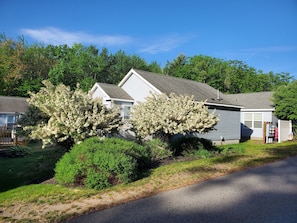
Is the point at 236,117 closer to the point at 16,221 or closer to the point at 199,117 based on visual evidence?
the point at 199,117

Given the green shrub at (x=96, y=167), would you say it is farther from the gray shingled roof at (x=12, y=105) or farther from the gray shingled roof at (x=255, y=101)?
the gray shingled roof at (x=12, y=105)

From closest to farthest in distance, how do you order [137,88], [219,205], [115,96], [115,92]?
1. [219,205]
2. [115,96]
3. [115,92]
4. [137,88]

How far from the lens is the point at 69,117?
848cm

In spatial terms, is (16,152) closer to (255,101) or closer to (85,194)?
(85,194)

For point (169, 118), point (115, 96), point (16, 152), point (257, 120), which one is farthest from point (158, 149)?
point (257, 120)

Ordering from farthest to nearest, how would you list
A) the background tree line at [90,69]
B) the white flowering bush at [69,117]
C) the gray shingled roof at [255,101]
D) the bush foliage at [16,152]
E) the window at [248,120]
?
the background tree line at [90,69]
the window at [248,120]
the gray shingled roof at [255,101]
the bush foliage at [16,152]
the white flowering bush at [69,117]

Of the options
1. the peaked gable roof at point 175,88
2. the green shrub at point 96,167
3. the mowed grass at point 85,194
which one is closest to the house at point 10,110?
the peaked gable roof at point 175,88

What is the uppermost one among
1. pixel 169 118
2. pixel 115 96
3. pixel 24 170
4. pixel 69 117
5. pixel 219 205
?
pixel 115 96

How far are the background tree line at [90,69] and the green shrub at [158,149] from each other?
2366 centimetres

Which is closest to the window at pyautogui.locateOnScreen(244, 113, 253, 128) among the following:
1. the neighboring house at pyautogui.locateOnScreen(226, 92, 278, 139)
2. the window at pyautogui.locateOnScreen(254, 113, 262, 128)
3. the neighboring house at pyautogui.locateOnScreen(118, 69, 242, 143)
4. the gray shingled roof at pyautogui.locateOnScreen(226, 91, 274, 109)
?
the neighboring house at pyautogui.locateOnScreen(226, 92, 278, 139)

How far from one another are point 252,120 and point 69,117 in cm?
1968

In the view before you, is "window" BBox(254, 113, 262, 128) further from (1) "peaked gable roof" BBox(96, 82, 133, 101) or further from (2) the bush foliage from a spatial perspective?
(2) the bush foliage

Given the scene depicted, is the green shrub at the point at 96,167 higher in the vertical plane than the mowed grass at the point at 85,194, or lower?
higher

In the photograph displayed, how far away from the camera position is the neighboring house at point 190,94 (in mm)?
17516
